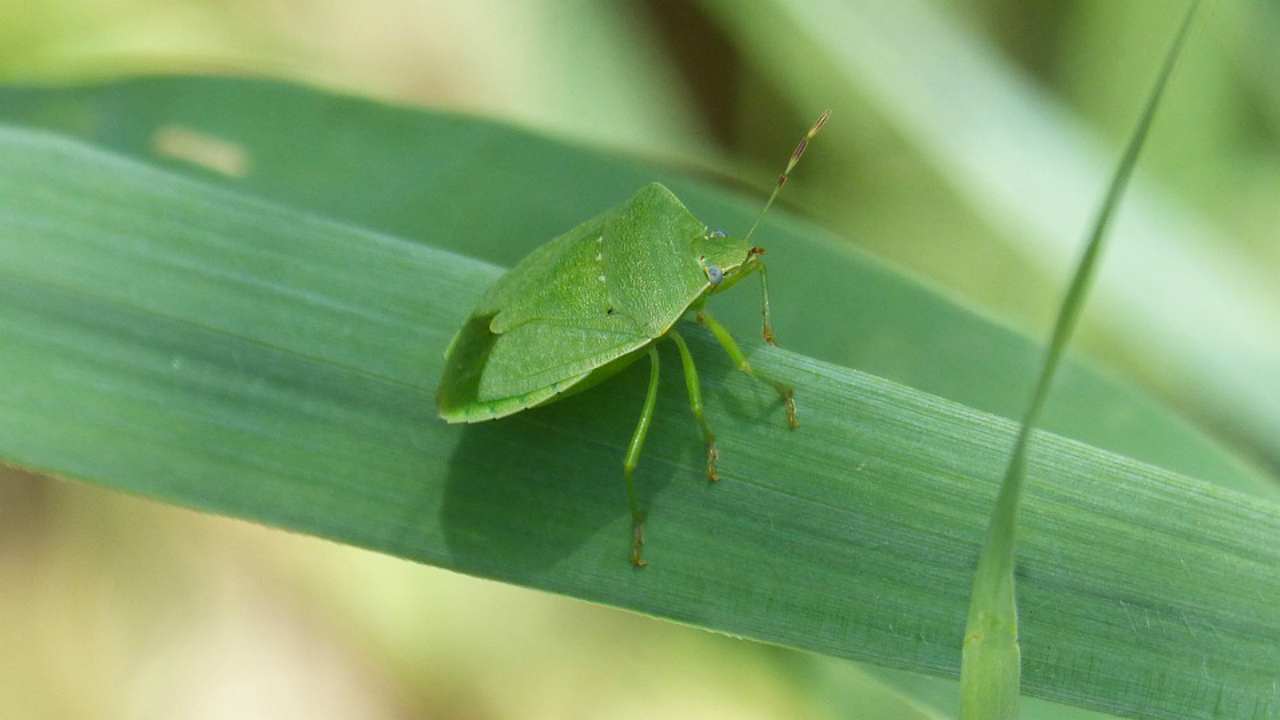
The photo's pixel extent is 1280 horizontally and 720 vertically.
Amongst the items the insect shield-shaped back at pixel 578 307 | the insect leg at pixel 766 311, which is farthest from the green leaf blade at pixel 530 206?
the insect shield-shaped back at pixel 578 307

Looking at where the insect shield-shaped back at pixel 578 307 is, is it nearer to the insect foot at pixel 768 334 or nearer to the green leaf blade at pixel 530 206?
the insect foot at pixel 768 334

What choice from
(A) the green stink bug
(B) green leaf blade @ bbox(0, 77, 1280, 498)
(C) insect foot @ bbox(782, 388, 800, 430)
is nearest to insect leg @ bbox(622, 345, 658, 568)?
(A) the green stink bug

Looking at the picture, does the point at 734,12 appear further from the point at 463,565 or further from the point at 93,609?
the point at 93,609

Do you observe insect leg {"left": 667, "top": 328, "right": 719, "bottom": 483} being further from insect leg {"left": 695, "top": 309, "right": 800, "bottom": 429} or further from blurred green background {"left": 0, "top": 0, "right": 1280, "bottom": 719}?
blurred green background {"left": 0, "top": 0, "right": 1280, "bottom": 719}

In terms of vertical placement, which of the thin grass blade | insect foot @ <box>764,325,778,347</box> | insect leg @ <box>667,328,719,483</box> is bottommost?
the thin grass blade

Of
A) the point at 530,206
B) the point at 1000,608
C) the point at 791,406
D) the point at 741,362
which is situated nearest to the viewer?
the point at 1000,608

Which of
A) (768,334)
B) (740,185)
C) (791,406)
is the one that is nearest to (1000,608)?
(791,406)

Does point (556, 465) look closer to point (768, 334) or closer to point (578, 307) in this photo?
point (578, 307)

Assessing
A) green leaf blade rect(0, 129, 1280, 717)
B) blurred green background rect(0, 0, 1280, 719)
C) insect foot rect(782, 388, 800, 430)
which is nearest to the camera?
green leaf blade rect(0, 129, 1280, 717)
